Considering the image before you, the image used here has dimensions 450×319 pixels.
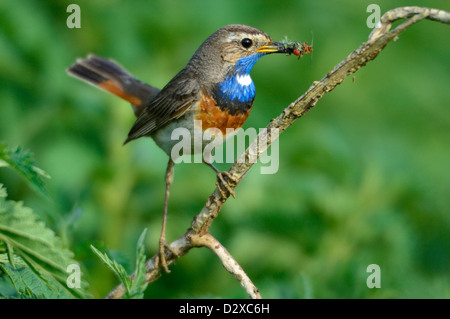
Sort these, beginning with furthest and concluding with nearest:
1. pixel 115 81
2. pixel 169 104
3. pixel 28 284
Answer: pixel 115 81, pixel 169 104, pixel 28 284

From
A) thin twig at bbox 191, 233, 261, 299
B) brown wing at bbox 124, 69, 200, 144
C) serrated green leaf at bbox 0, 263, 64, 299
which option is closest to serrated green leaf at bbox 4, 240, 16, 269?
serrated green leaf at bbox 0, 263, 64, 299

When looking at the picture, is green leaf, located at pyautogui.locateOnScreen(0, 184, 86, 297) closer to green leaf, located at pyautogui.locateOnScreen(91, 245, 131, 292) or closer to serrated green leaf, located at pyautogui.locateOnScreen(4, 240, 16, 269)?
serrated green leaf, located at pyautogui.locateOnScreen(4, 240, 16, 269)

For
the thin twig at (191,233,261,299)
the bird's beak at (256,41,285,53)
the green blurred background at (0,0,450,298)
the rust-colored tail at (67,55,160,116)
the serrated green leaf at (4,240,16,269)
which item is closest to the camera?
the serrated green leaf at (4,240,16,269)

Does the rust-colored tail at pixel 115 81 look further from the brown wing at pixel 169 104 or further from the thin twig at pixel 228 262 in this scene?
the thin twig at pixel 228 262

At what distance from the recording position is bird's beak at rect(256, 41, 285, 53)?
3.84 m

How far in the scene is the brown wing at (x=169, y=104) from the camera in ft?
13.1

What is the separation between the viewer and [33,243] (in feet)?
6.79

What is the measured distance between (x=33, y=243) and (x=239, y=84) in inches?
80.3

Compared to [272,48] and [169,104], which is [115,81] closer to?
[169,104]

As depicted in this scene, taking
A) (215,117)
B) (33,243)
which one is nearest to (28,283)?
(33,243)

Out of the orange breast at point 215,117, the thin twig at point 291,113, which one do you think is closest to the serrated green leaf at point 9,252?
the thin twig at point 291,113

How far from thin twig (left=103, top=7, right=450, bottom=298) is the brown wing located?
144cm

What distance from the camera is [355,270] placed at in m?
3.82
